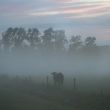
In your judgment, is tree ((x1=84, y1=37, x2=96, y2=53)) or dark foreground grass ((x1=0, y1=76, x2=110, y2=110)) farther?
tree ((x1=84, y1=37, x2=96, y2=53))

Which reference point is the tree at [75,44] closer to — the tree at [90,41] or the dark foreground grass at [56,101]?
the tree at [90,41]

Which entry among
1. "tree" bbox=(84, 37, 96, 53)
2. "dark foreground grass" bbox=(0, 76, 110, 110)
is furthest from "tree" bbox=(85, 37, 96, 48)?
"dark foreground grass" bbox=(0, 76, 110, 110)

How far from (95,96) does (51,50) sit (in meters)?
88.0

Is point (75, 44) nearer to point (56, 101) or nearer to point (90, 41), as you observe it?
point (90, 41)

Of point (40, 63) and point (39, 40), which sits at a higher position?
point (39, 40)

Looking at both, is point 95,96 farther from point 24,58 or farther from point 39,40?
point 39,40

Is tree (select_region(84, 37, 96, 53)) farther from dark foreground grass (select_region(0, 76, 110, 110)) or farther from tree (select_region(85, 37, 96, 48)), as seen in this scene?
dark foreground grass (select_region(0, 76, 110, 110))

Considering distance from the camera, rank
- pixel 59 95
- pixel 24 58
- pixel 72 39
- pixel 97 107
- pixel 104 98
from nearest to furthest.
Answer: pixel 97 107 < pixel 104 98 < pixel 59 95 < pixel 24 58 < pixel 72 39

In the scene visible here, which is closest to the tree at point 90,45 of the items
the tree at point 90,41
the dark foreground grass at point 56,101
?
the tree at point 90,41

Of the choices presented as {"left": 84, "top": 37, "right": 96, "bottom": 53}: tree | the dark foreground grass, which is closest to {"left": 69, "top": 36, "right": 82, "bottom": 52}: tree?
{"left": 84, "top": 37, "right": 96, "bottom": 53}: tree

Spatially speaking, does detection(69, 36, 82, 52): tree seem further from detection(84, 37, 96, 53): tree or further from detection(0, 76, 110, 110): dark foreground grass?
detection(0, 76, 110, 110): dark foreground grass

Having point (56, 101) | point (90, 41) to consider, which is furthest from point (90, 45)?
point (56, 101)

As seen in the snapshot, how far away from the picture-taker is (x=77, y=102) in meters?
28.5

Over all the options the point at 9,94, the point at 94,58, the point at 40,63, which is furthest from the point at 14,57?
the point at 9,94
